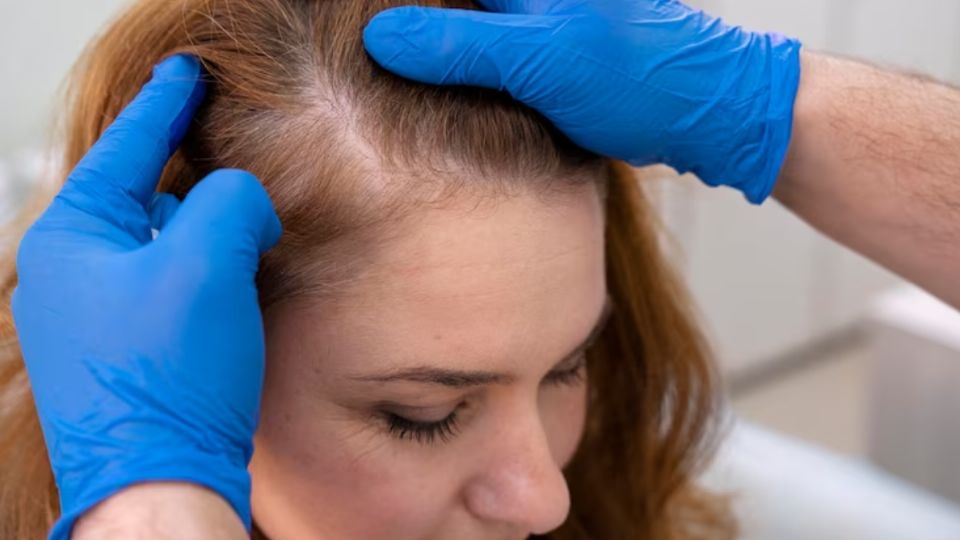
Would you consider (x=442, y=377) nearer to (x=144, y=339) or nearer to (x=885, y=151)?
(x=144, y=339)

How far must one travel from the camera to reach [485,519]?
107cm

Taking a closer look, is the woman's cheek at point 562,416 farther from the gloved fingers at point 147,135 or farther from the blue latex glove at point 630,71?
the gloved fingers at point 147,135

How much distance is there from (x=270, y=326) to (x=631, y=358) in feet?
1.98

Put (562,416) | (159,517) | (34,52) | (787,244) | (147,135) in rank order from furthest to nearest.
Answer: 1. (787,244)
2. (34,52)
3. (562,416)
4. (147,135)
5. (159,517)

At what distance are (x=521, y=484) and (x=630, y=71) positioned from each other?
1.29ft

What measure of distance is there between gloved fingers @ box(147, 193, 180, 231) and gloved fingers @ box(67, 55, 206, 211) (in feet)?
0.04

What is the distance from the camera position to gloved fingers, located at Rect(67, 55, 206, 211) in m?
0.90

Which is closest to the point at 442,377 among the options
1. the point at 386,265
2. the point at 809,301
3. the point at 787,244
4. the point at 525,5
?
the point at 386,265

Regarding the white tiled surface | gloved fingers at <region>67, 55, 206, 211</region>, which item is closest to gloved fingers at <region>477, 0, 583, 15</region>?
gloved fingers at <region>67, 55, 206, 211</region>

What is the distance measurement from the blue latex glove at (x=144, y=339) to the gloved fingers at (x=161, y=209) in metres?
0.04

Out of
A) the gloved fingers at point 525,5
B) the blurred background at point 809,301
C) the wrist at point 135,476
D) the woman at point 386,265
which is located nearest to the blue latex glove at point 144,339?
the wrist at point 135,476

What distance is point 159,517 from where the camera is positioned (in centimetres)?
75

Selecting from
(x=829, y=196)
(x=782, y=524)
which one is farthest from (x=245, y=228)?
(x=782, y=524)

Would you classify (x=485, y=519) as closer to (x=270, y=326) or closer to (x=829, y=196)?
(x=270, y=326)
